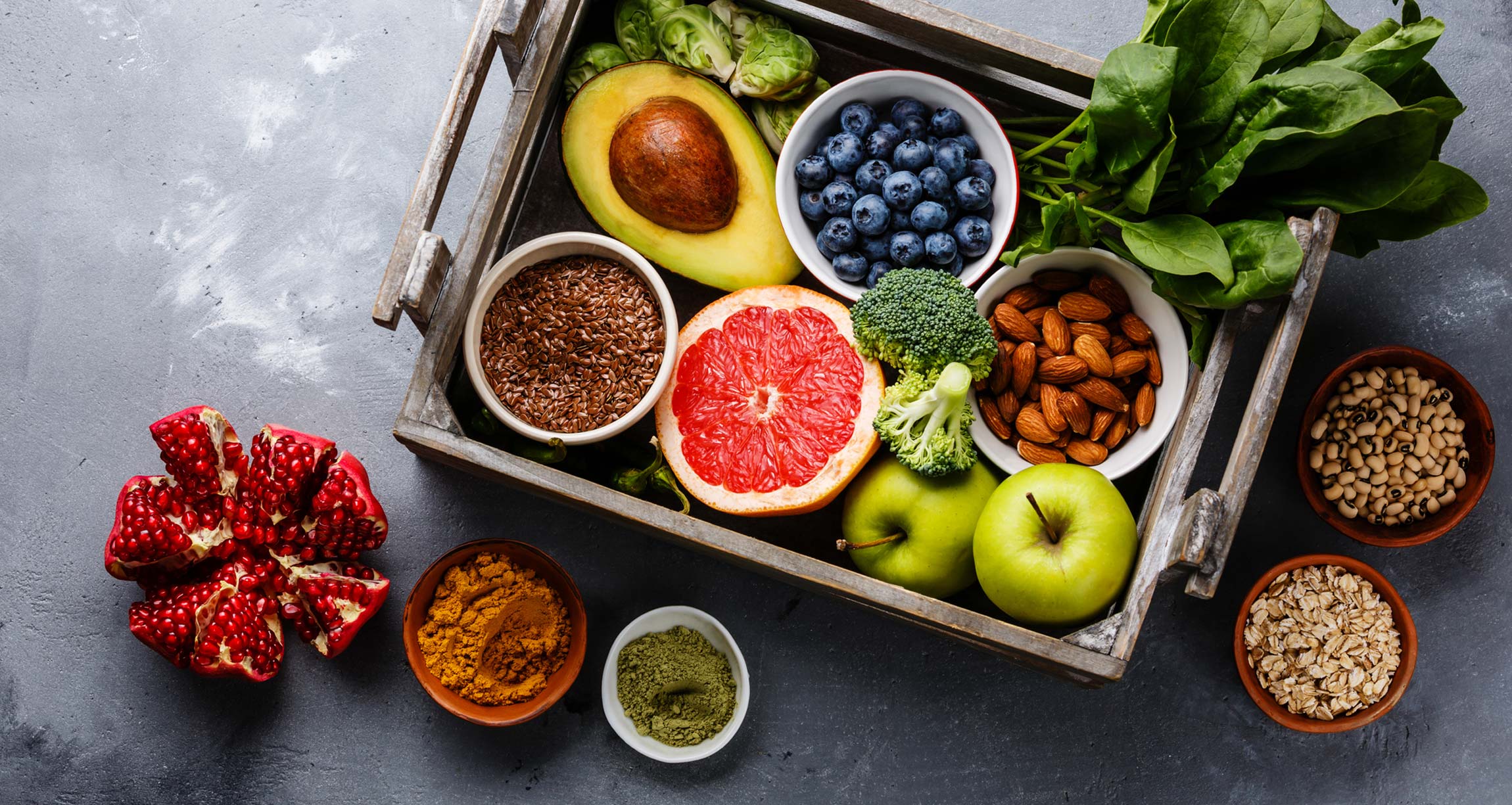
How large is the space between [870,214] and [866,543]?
0.61 m

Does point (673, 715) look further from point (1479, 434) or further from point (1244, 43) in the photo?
point (1479, 434)

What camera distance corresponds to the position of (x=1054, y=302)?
76.5 inches

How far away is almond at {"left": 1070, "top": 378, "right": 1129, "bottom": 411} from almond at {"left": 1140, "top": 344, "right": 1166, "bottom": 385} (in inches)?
2.6

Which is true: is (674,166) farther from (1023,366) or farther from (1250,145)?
(1250,145)

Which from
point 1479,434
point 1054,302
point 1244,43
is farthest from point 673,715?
point 1479,434

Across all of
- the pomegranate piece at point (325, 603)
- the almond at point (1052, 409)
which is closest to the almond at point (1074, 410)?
the almond at point (1052, 409)

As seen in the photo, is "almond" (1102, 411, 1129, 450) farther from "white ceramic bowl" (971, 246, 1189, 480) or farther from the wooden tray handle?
the wooden tray handle

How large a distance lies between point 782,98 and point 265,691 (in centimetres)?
163

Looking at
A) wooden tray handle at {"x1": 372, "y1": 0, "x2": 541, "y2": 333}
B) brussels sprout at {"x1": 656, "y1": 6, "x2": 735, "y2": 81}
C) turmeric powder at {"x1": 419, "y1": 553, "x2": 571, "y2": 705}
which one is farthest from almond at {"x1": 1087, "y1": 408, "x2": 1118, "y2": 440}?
wooden tray handle at {"x1": 372, "y1": 0, "x2": 541, "y2": 333}

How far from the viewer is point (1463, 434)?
6.83 feet

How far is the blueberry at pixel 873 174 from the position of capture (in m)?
1.87

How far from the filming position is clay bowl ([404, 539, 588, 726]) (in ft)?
6.24

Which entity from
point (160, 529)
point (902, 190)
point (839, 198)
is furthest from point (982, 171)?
point (160, 529)

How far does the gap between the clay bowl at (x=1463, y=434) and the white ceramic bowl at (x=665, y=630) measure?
1.25 metres
